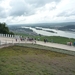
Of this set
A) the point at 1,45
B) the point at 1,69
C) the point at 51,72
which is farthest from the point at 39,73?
the point at 1,45

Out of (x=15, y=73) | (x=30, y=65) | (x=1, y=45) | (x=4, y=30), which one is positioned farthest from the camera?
(x=4, y=30)

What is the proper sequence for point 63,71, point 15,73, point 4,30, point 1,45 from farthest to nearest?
point 4,30 → point 1,45 → point 63,71 → point 15,73

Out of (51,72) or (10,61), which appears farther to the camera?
(10,61)

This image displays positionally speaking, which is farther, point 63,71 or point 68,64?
point 68,64

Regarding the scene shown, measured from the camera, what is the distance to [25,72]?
14.1m

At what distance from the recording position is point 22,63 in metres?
16.3

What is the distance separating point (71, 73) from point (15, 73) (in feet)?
14.8

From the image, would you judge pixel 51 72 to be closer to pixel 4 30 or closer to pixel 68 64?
pixel 68 64

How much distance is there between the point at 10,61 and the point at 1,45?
902 cm

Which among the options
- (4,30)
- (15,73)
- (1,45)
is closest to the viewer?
(15,73)

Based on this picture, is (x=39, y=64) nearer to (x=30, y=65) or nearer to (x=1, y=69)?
(x=30, y=65)

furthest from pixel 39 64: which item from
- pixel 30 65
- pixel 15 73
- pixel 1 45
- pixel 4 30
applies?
pixel 4 30

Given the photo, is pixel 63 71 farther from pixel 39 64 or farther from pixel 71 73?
pixel 39 64

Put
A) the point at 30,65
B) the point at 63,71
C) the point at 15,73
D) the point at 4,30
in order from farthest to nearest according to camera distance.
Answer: the point at 4,30, the point at 30,65, the point at 63,71, the point at 15,73
